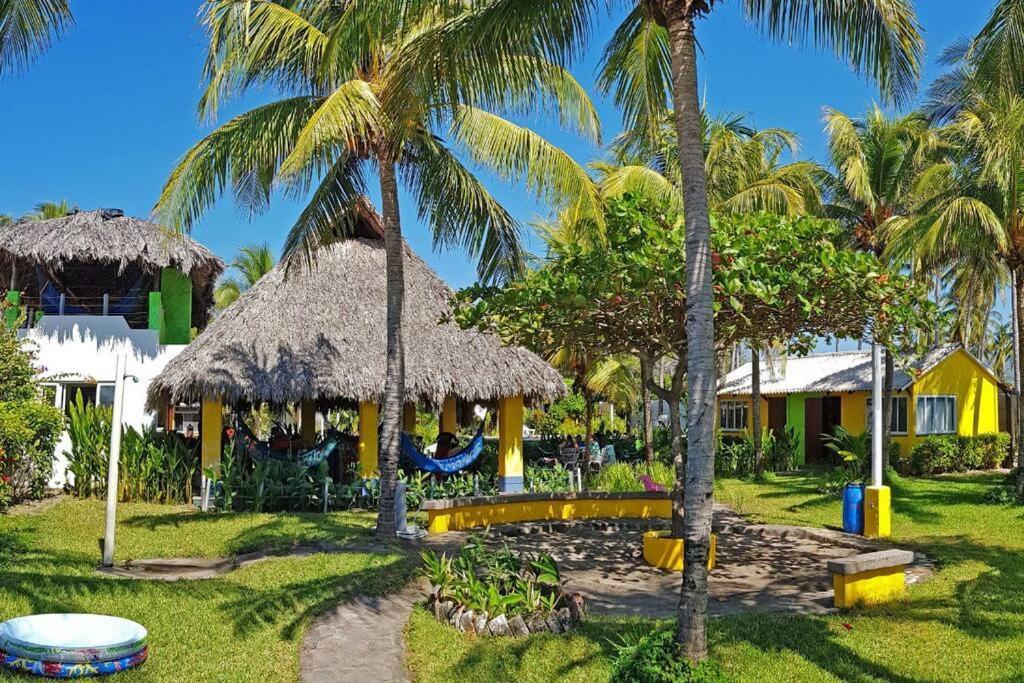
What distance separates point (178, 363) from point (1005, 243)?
45.2 feet

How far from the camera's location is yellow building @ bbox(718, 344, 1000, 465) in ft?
74.4

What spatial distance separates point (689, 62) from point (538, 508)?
8.74 metres

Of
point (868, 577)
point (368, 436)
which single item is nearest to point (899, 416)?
point (368, 436)

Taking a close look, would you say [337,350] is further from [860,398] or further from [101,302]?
[860,398]

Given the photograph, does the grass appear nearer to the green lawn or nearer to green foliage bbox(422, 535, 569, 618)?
green foliage bbox(422, 535, 569, 618)

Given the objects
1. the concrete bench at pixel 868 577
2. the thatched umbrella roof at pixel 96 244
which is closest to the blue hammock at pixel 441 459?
the thatched umbrella roof at pixel 96 244

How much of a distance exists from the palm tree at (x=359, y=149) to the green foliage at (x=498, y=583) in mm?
2954

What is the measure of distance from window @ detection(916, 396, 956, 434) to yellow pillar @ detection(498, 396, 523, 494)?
12787mm

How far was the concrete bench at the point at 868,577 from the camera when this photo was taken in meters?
7.74

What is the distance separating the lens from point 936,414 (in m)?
23.0

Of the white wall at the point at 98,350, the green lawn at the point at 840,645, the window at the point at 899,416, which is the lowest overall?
the green lawn at the point at 840,645

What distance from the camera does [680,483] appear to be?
977cm

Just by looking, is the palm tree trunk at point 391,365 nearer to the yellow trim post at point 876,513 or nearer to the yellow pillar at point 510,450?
the yellow pillar at point 510,450

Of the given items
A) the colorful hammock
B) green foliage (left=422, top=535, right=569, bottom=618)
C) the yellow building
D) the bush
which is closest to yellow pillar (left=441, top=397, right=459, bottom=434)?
the colorful hammock
